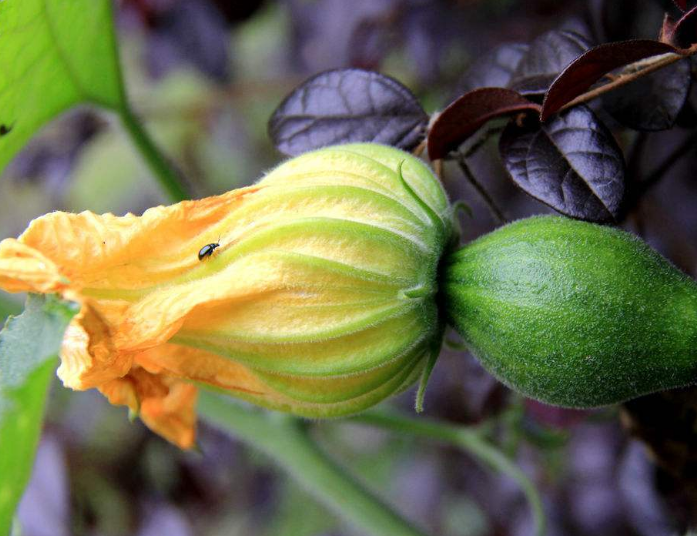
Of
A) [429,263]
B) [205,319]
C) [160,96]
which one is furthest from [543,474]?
[160,96]

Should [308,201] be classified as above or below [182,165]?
above

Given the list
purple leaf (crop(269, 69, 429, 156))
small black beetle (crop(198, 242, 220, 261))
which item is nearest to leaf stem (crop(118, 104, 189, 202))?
purple leaf (crop(269, 69, 429, 156))

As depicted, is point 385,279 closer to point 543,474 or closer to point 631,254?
point 631,254

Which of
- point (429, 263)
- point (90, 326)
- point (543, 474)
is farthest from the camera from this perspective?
point (543, 474)

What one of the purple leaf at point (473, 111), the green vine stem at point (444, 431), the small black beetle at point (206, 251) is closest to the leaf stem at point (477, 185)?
the purple leaf at point (473, 111)

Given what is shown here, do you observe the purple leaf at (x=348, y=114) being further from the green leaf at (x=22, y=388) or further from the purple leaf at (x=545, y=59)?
the green leaf at (x=22, y=388)
